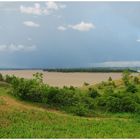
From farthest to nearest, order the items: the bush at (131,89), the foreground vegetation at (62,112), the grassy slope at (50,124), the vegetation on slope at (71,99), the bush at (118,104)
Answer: the bush at (131,89), the bush at (118,104), the vegetation on slope at (71,99), the foreground vegetation at (62,112), the grassy slope at (50,124)

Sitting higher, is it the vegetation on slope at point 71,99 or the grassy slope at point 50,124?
the vegetation on slope at point 71,99

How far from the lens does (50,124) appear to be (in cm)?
1091

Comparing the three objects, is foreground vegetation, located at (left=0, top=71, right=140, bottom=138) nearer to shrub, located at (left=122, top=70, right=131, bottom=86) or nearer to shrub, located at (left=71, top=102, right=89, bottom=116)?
shrub, located at (left=71, top=102, right=89, bottom=116)

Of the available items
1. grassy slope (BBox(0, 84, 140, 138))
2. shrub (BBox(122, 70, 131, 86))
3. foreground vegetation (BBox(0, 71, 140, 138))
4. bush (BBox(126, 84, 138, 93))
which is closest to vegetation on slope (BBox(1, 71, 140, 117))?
foreground vegetation (BBox(0, 71, 140, 138))

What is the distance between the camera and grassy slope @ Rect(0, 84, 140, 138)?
9859 millimetres

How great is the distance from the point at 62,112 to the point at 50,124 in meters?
1.78

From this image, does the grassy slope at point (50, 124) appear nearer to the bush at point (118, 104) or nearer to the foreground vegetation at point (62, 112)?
the foreground vegetation at point (62, 112)

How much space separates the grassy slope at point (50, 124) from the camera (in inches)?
388

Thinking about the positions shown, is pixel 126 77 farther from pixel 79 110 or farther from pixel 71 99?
pixel 79 110

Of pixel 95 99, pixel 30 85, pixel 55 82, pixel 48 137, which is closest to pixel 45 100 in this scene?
pixel 30 85

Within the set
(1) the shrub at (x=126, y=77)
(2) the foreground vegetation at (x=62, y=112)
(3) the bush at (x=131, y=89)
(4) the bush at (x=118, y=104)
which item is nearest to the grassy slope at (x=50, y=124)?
(2) the foreground vegetation at (x=62, y=112)

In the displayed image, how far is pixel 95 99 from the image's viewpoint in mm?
14727

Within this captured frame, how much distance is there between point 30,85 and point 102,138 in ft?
14.0

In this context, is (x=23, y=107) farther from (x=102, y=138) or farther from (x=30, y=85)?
(x=102, y=138)
